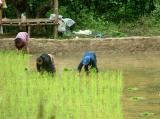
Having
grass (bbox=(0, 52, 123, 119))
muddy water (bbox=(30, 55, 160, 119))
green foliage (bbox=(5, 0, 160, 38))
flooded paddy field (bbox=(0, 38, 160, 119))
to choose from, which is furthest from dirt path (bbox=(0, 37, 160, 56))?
grass (bbox=(0, 52, 123, 119))

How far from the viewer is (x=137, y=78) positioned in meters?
9.95

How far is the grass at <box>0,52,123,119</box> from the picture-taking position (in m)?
5.76

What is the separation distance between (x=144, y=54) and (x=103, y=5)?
10.6 feet

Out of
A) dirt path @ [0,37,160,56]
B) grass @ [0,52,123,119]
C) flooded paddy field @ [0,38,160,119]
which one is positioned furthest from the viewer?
dirt path @ [0,37,160,56]

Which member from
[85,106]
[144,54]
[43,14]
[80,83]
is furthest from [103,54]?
[85,106]

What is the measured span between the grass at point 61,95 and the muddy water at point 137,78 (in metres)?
0.42

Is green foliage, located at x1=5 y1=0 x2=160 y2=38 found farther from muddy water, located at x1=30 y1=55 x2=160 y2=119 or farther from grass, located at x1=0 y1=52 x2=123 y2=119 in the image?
grass, located at x1=0 y1=52 x2=123 y2=119

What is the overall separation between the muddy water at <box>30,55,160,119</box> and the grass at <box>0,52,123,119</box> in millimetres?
416

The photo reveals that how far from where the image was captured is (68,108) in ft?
19.8

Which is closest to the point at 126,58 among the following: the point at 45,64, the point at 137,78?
the point at 137,78

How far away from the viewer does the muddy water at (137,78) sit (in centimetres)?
721

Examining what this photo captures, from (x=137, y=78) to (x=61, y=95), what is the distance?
367cm

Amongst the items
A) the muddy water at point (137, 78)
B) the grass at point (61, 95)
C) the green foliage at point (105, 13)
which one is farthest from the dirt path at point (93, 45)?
the grass at point (61, 95)

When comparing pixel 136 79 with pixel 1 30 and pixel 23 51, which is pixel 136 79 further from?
pixel 1 30
